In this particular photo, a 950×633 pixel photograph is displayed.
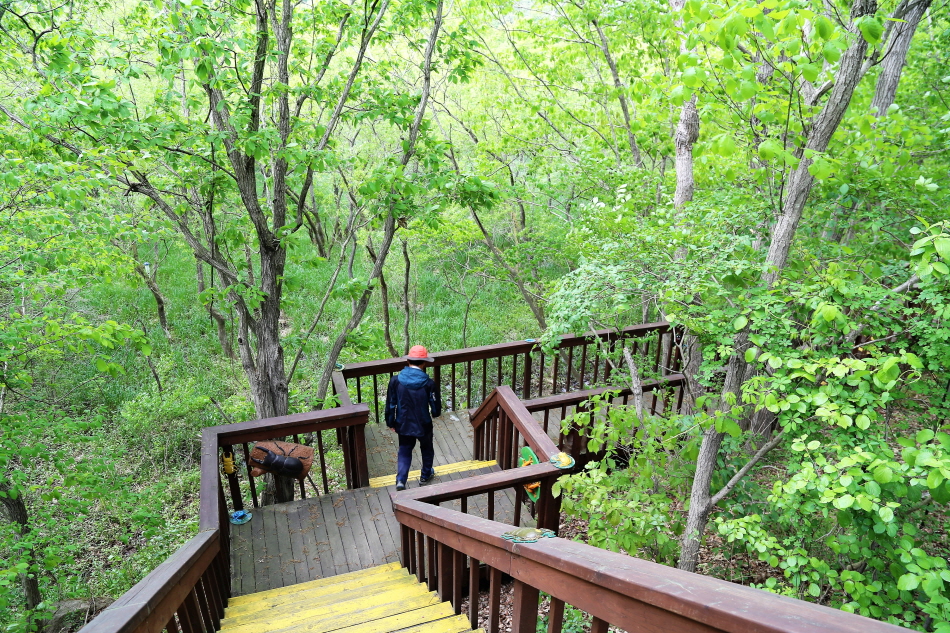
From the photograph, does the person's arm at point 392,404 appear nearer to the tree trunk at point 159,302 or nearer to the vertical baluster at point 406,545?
the vertical baluster at point 406,545

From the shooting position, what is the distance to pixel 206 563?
2941 millimetres

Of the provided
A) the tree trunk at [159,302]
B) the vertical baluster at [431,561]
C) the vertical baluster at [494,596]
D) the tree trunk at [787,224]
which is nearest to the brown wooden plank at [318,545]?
the vertical baluster at [431,561]

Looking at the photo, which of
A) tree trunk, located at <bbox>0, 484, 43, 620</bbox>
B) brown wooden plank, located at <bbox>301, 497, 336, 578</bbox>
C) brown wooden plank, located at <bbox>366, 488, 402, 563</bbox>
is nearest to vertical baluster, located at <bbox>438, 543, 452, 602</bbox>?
brown wooden plank, located at <bbox>366, 488, 402, 563</bbox>

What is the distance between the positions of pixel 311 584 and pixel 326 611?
2.54 ft

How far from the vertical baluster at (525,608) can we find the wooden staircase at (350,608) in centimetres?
82

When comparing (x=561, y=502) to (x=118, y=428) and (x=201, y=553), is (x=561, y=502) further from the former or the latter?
(x=118, y=428)

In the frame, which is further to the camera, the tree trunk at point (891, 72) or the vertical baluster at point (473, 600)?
the tree trunk at point (891, 72)

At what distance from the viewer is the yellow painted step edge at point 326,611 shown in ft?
10.1

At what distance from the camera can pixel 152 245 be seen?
48.9 ft

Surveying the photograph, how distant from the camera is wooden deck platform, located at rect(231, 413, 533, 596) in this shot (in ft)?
13.6

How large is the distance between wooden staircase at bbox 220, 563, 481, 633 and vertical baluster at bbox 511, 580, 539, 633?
2.69 ft

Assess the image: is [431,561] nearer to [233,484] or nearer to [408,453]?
[408,453]

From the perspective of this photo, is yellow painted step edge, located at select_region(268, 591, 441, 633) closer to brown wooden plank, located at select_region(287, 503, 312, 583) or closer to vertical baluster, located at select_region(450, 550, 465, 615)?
vertical baluster, located at select_region(450, 550, 465, 615)

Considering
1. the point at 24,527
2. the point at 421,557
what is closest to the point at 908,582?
the point at 421,557
